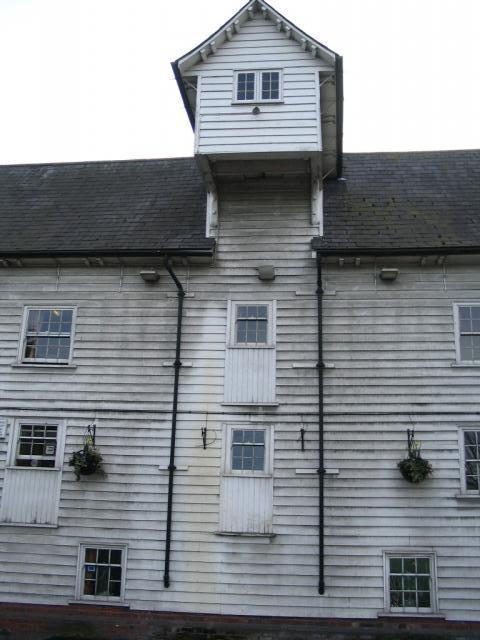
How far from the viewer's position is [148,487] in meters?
12.4

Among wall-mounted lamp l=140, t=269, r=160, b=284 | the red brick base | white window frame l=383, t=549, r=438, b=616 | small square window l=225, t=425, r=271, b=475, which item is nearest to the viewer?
the red brick base

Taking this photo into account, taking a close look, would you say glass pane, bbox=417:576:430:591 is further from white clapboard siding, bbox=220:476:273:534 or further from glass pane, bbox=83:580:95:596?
glass pane, bbox=83:580:95:596

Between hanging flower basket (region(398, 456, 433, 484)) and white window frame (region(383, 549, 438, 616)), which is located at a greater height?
hanging flower basket (region(398, 456, 433, 484))

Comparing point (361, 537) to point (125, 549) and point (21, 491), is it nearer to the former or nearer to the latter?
point (125, 549)

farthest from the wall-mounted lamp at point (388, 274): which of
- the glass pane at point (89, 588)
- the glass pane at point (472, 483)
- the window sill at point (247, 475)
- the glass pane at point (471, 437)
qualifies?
the glass pane at point (89, 588)

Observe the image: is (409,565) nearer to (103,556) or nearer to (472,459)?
(472,459)

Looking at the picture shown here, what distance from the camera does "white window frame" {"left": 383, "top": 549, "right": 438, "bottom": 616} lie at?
1145cm

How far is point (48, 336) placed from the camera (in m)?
13.7

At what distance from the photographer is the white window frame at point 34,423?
1279cm

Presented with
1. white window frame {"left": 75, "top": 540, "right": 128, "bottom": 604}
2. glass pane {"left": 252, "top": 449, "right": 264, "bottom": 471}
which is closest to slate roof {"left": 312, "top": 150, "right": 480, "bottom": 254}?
glass pane {"left": 252, "top": 449, "right": 264, "bottom": 471}

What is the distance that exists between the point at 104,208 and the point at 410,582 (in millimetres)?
11233

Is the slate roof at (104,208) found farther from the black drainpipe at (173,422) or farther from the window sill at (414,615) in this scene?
the window sill at (414,615)

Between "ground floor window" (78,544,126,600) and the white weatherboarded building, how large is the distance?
0.10 ft

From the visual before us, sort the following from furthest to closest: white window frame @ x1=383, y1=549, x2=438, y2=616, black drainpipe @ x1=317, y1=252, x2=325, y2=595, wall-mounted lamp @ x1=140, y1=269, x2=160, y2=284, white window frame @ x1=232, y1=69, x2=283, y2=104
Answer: white window frame @ x1=232, y1=69, x2=283, y2=104 < wall-mounted lamp @ x1=140, y1=269, x2=160, y2=284 < black drainpipe @ x1=317, y1=252, x2=325, y2=595 < white window frame @ x1=383, y1=549, x2=438, y2=616
